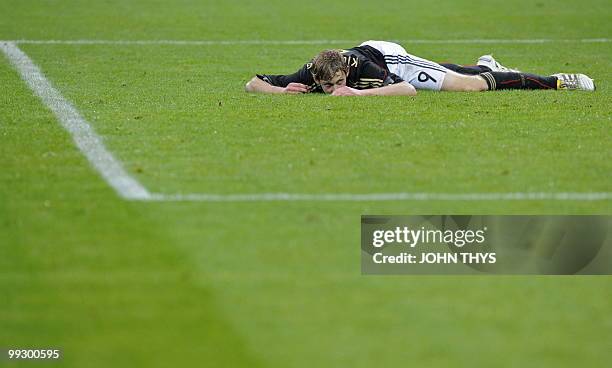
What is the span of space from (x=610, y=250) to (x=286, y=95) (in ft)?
18.4

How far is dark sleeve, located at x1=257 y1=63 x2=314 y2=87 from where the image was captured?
Answer: 12.0 m

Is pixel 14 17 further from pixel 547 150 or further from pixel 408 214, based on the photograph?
pixel 408 214

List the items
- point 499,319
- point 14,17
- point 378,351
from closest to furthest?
point 378,351 < point 499,319 < point 14,17

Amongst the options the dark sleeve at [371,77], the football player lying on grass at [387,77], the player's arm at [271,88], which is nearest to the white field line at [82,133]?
the player's arm at [271,88]

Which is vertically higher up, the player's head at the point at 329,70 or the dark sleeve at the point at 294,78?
the player's head at the point at 329,70

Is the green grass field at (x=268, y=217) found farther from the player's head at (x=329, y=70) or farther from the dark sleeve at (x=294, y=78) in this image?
the dark sleeve at (x=294, y=78)

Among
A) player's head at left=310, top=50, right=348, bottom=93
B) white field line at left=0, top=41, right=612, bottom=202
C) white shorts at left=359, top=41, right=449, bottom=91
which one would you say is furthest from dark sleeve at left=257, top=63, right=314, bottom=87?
white field line at left=0, top=41, right=612, bottom=202

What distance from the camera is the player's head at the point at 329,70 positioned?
1153 centimetres

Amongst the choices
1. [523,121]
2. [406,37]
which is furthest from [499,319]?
[406,37]

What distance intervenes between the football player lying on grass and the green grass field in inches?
9.5

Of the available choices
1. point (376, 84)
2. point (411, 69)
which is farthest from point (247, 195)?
point (411, 69)

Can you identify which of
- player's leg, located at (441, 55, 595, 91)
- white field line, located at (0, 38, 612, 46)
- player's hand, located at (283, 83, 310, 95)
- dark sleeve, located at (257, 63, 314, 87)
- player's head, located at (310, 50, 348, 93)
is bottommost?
white field line, located at (0, 38, 612, 46)

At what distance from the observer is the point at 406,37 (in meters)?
18.2

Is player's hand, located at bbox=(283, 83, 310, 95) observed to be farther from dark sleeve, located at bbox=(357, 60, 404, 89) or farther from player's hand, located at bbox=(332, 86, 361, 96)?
dark sleeve, located at bbox=(357, 60, 404, 89)
